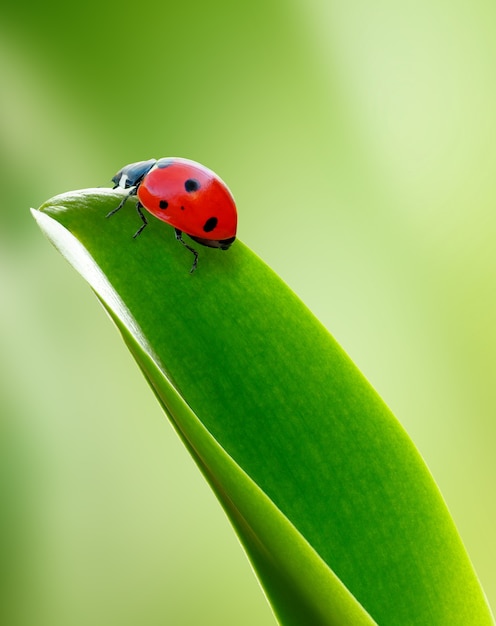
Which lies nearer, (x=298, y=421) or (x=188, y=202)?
(x=298, y=421)

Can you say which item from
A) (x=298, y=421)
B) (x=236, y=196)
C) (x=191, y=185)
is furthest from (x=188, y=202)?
(x=236, y=196)

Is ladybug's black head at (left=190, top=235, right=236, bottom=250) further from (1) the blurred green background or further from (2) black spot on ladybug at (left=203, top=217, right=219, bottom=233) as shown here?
(1) the blurred green background

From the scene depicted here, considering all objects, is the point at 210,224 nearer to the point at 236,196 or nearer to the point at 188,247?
the point at 188,247

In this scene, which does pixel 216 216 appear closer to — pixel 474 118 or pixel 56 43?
pixel 56 43

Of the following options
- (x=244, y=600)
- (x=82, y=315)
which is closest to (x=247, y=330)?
(x=82, y=315)

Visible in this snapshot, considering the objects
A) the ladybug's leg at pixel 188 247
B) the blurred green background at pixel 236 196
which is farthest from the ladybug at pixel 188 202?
the blurred green background at pixel 236 196

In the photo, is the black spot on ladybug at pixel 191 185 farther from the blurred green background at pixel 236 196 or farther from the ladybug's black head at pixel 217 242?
the blurred green background at pixel 236 196
